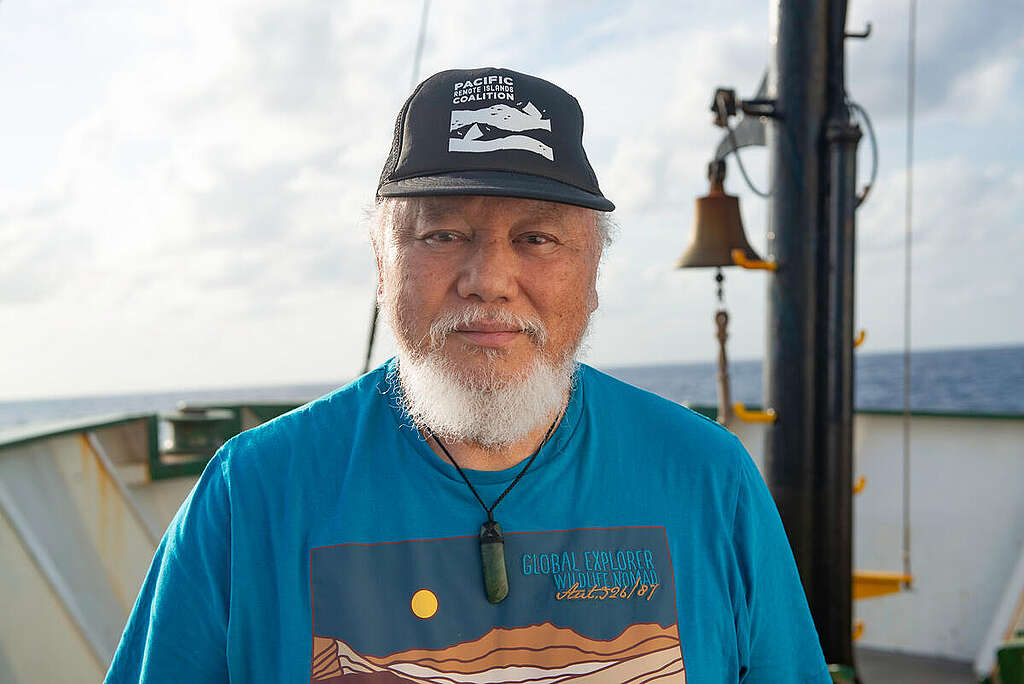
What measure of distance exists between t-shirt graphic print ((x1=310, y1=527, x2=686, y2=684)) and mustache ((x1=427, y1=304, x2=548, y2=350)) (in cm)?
30

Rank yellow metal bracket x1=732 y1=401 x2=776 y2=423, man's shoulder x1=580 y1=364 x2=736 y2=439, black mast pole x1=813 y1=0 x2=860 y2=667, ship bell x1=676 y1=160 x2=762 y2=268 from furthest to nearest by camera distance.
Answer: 1. ship bell x1=676 y1=160 x2=762 y2=268
2. yellow metal bracket x1=732 y1=401 x2=776 y2=423
3. black mast pole x1=813 y1=0 x2=860 y2=667
4. man's shoulder x1=580 y1=364 x2=736 y2=439

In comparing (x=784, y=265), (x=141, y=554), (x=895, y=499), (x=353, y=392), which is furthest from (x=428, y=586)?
(x=895, y=499)

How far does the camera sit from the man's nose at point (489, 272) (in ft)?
3.87

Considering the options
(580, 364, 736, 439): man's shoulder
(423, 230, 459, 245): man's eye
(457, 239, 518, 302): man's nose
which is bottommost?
(580, 364, 736, 439): man's shoulder

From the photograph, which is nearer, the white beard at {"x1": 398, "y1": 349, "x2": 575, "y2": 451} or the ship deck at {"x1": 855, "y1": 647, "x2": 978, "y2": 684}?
the white beard at {"x1": 398, "y1": 349, "x2": 575, "y2": 451}

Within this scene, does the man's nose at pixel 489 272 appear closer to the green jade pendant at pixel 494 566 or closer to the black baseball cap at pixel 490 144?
the black baseball cap at pixel 490 144

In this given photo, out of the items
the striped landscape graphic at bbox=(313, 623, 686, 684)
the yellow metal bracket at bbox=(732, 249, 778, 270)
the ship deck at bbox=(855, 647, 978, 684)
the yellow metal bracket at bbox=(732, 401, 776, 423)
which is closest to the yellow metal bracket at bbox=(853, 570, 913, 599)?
the ship deck at bbox=(855, 647, 978, 684)

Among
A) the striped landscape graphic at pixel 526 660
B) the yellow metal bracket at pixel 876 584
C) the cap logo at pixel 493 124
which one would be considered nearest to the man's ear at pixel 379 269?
the cap logo at pixel 493 124

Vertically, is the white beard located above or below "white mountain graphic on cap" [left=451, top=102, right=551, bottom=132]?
below

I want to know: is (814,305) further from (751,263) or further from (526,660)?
(526,660)

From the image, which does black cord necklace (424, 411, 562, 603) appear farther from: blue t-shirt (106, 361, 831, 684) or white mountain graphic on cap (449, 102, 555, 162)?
white mountain graphic on cap (449, 102, 555, 162)

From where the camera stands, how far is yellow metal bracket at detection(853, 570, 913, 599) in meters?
3.86

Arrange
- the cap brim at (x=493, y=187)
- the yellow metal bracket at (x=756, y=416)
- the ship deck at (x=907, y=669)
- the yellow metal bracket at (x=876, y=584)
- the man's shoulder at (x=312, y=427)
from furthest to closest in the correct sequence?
the ship deck at (x=907, y=669)
the yellow metal bracket at (x=876, y=584)
the yellow metal bracket at (x=756, y=416)
the man's shoulder at (x=312, y=427)
the cap brim at (x=493, y=187)

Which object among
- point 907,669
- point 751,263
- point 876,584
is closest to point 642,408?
point 751,263
